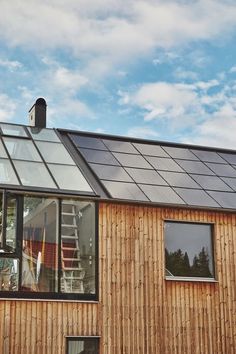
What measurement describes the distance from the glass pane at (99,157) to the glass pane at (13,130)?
173cm

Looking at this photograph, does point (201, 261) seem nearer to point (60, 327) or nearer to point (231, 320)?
point (231, 320)

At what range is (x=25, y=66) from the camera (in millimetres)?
19969

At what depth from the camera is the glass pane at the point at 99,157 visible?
1961 cm

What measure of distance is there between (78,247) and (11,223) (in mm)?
1737

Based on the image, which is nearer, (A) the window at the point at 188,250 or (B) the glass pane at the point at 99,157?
(A) the window at the point at 188,250

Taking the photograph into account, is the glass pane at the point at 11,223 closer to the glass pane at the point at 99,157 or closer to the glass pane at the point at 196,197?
the glass pane at the point at 99,157

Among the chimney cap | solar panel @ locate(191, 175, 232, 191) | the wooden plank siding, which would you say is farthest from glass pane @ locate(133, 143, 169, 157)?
the wooden plank siding

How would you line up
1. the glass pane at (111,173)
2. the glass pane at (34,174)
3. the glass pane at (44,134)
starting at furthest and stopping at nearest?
the glass pane at (44,134)
the glass pane at (111,173)
the glass pane at (34,174)

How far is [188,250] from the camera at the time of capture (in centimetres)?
1852

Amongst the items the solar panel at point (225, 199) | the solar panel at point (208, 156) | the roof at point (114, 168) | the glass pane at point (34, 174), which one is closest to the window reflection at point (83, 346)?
the roof at point (114, 168)

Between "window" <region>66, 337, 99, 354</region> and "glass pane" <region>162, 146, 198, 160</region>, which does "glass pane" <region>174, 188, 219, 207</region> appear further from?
"window" <region>66, 337, 99, 354</region>

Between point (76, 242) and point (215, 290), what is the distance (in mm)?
3910

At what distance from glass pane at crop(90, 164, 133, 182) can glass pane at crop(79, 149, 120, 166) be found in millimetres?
284

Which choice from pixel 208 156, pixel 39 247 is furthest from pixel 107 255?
pixel 208 156
